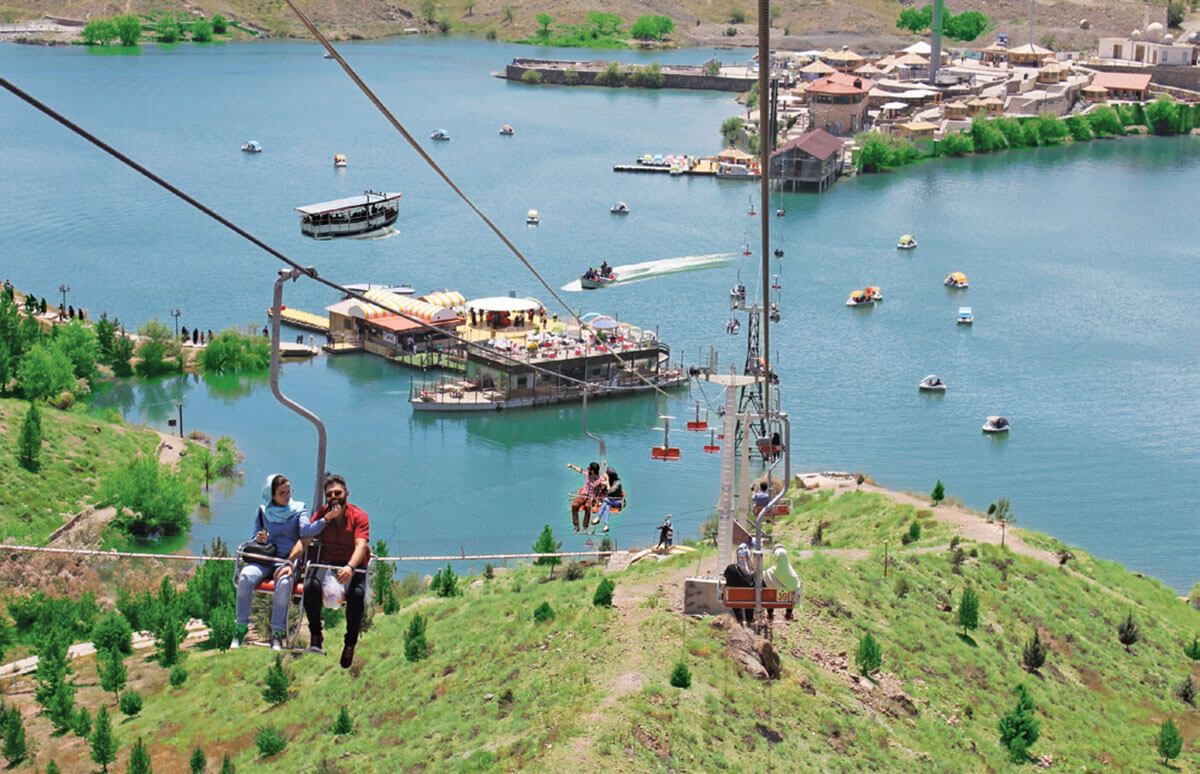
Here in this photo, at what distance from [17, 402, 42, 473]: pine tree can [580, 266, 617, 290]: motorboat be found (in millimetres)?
32408

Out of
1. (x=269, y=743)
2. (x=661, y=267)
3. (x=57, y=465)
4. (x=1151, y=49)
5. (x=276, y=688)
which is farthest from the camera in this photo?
(x=1151, y=49)

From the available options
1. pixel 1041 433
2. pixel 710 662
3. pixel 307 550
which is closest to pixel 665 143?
pixel 1041 433

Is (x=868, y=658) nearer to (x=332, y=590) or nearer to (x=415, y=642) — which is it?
→ (x=415, y=642)

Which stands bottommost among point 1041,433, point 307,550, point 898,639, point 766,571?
point 1041,433

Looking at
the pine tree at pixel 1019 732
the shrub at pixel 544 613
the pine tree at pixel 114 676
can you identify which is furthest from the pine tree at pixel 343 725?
the pine tree at pixel 1019 732

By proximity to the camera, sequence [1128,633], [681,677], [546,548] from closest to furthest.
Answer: [681,677]
[1128,633]
[546,548]

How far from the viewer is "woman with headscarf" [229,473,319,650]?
14125 mm

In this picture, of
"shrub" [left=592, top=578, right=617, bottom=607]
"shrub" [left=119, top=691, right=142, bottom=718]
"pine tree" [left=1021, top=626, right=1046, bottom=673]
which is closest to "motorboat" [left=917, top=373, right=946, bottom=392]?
"pine tree" [left=1021, top=626, right=1046, bottom=673]

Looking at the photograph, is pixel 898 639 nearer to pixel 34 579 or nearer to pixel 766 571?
pixel 766 571

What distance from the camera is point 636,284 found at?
252ft

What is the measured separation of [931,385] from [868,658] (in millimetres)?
34943

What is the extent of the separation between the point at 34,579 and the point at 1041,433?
111 ft

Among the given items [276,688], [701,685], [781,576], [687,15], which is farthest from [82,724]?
[687,15]

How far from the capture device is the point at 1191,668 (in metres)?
34.4
